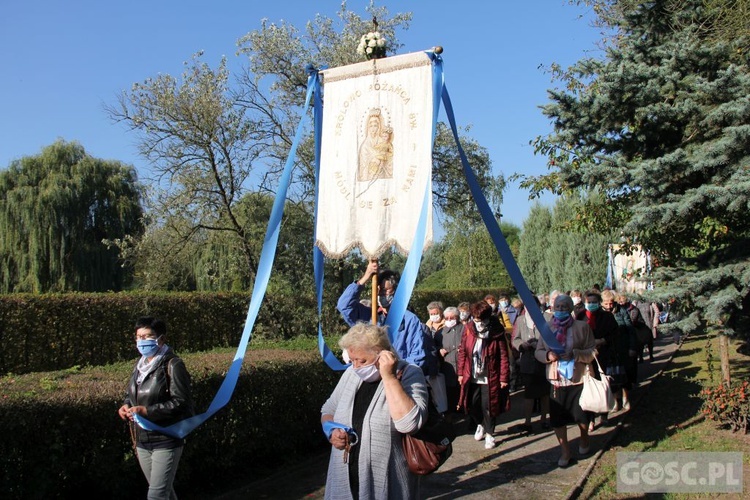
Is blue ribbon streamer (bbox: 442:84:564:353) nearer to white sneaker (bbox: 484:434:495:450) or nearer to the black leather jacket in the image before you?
white sneaker (bbox: 484:434:495:450)

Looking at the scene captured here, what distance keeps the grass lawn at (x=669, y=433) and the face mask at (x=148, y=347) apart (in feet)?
13.9

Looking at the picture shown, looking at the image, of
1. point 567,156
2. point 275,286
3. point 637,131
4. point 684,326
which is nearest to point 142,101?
point 275,286

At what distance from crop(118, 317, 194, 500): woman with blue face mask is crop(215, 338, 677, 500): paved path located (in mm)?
1705

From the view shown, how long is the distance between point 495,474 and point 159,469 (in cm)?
380

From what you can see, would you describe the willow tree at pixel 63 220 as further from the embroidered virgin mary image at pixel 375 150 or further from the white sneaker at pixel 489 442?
the embroidered virgin mary image at pixel 375 150

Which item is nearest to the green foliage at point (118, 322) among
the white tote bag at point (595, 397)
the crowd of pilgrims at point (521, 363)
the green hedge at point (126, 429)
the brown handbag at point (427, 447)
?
the green hedge at point (126, 429)

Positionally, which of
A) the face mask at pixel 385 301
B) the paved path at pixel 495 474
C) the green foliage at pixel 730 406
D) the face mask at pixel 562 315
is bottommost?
the paved path at pixel 495 474

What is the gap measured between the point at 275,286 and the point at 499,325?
8.54 meters

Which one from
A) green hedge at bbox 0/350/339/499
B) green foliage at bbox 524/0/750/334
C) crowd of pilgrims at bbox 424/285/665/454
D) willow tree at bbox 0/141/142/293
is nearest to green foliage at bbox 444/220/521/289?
willow tree at bbox 0/141/142/293

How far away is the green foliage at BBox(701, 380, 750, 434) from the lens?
8.07 m

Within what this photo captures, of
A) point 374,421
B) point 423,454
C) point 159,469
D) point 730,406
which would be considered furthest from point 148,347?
point 730,406

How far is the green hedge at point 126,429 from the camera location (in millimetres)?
5023

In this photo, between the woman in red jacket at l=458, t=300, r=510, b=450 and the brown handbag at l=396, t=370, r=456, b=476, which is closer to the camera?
the brown handbag at l=396, t=370, r=456, b=476

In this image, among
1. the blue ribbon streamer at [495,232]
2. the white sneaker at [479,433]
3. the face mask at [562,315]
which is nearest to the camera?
the blue ribbon streamer at [495,232]
